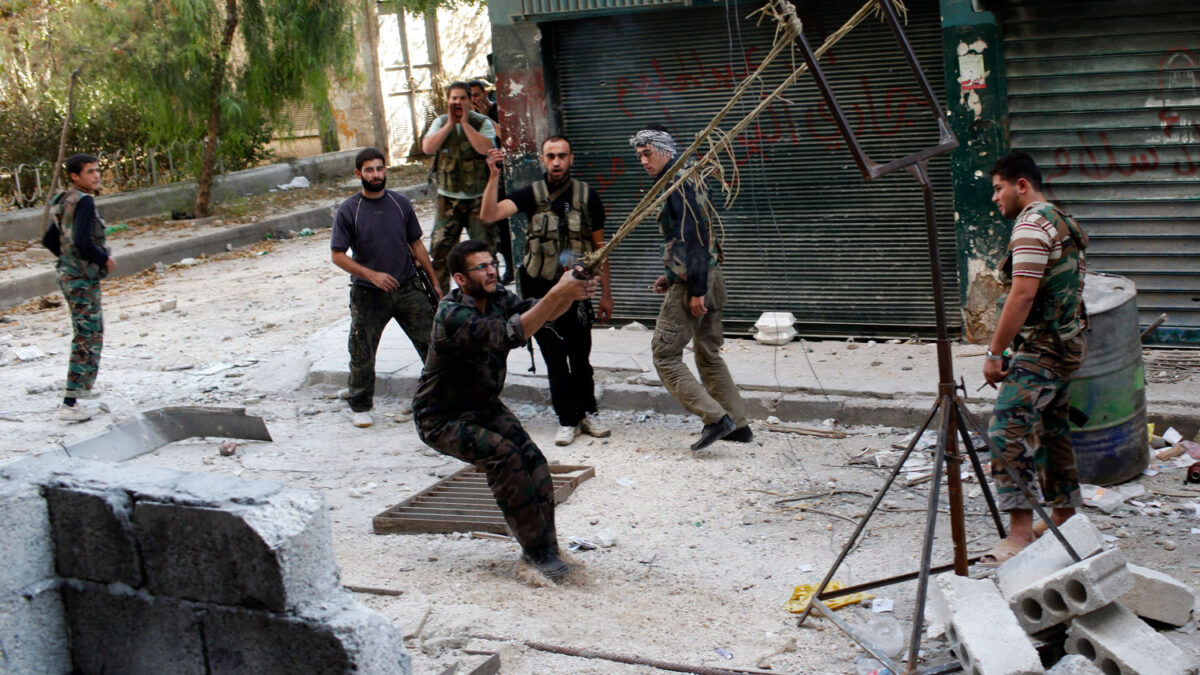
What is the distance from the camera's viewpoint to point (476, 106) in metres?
9.05

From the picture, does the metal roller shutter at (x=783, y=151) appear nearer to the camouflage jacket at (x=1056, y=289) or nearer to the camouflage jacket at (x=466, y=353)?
the camouflage jacket at (x=1056, y=289)

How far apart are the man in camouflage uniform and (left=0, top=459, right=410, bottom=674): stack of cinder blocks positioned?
146 centimetres

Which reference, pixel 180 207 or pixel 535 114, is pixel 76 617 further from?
pixel 180 207

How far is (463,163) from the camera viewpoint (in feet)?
26.6

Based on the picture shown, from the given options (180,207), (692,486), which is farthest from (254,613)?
(180,207)

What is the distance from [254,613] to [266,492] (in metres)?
0.34

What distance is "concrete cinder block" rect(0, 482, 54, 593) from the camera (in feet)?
11.4

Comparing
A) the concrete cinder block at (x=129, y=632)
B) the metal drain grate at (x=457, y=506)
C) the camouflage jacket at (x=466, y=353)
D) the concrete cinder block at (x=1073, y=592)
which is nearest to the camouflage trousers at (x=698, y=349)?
the metal drain grate at (x=457, y=506)

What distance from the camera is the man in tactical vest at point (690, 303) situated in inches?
251

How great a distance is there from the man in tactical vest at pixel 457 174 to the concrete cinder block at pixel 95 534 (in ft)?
15.5

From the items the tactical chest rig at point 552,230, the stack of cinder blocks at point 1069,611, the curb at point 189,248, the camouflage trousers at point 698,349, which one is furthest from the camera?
the curb at point 189,248

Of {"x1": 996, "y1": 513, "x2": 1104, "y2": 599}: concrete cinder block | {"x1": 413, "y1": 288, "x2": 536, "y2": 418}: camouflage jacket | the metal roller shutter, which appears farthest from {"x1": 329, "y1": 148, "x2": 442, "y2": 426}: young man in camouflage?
{"x1": 996, "y1": 513, "x2": 1104, "y2": 599}: concrete cinder block

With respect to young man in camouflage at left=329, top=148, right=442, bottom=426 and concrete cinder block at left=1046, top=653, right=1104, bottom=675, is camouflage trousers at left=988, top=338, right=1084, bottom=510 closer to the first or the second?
concrete cinder block at left=1046, top=653, right=1104, bottom=675

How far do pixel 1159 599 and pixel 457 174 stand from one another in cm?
546
